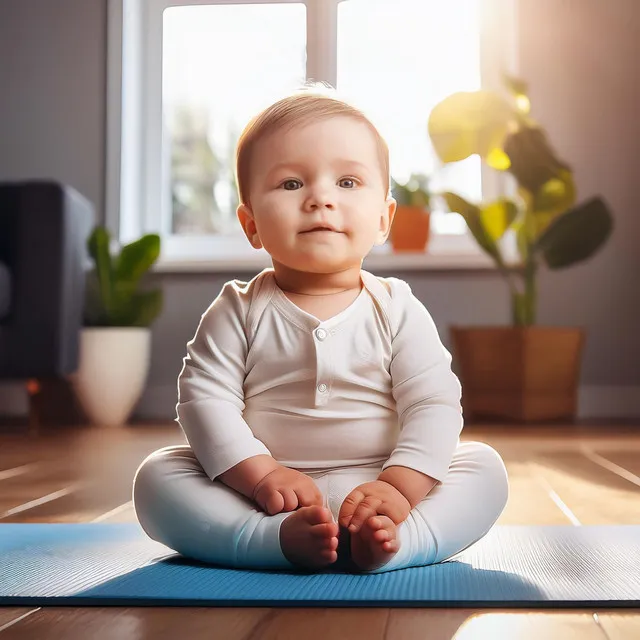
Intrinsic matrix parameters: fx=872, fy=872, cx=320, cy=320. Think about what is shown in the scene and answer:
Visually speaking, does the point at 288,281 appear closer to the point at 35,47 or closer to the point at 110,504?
the point at 110,504

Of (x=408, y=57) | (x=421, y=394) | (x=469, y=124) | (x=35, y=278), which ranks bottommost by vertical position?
(x=421, y=394)

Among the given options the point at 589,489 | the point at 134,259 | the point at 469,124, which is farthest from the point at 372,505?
the point at 469,124


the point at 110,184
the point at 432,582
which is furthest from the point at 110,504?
the point at 110,184

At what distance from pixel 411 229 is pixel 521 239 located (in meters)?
0.47

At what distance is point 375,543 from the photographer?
70 centimetres

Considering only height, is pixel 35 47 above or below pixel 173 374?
above

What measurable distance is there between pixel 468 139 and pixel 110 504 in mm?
2282

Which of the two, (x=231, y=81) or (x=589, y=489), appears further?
(x=231, y=81)

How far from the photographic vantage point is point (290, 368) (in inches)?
33.6

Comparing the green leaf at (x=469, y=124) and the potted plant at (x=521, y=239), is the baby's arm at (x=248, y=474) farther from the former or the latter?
the green leaf at (x=469, y=124)

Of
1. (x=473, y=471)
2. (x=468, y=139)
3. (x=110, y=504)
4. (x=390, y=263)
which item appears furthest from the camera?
(x=390, y=263)

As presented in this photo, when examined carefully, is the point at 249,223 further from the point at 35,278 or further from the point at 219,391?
the point at 35,278

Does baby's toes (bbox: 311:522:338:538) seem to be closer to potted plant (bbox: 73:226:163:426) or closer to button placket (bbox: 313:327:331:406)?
button placket (bbox: 313:327:331:406)

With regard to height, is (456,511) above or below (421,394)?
below
